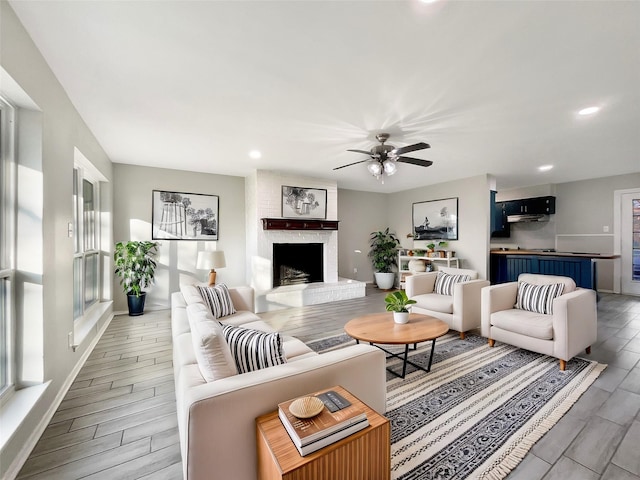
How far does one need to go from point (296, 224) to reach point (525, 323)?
12.3 feet

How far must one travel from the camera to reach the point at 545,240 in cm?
679

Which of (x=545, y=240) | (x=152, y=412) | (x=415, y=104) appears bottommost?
(x=152, y=412)

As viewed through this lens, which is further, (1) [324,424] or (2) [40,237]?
(2) [40,237]

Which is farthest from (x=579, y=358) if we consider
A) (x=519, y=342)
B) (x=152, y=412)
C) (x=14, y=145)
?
(x=14, y=145)

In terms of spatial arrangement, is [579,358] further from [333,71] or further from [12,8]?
[12,8]

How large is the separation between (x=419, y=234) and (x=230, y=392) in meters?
6.30

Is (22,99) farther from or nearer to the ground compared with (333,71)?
nearer to the ground

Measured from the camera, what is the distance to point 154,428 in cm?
185

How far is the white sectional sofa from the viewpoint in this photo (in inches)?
42.6

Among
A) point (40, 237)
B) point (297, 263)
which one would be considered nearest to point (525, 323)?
point (297, 263)

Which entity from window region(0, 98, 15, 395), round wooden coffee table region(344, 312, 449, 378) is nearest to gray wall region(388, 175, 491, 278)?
round wooden coffee table region(344, 312, 449, 378)

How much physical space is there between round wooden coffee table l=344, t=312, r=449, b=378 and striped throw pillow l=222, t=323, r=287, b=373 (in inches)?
42.4

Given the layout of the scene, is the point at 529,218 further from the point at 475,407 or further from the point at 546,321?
the point at 475,407

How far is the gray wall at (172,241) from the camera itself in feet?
15.2
